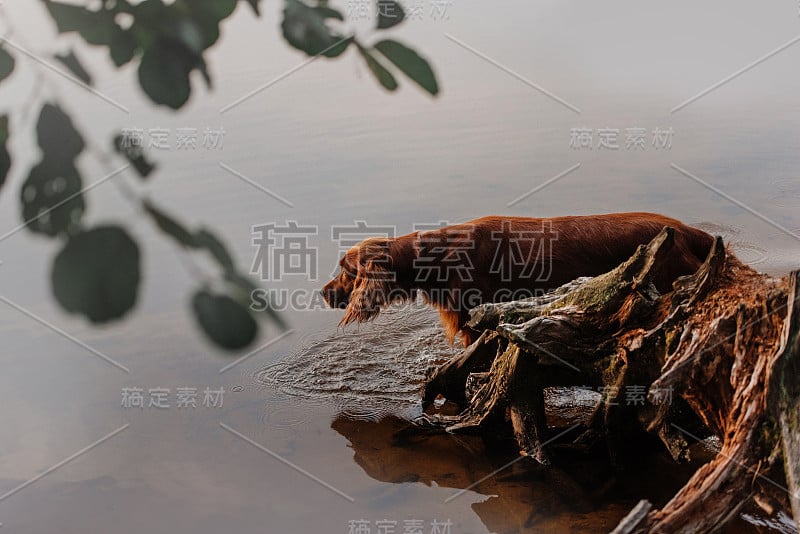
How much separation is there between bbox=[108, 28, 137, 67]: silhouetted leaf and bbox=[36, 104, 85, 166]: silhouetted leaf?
6 centimetres

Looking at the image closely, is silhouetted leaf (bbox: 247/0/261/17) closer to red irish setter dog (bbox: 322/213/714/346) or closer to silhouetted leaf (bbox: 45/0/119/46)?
silhouetted leaf (bbox: 45/0/119/46)

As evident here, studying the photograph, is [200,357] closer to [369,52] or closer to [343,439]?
[343,439]

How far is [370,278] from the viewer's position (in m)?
5.27

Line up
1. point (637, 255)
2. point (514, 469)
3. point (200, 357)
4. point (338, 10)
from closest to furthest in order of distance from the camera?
point (338, 10) < point (637, 255) < point (514, 469) < point (200, 357)

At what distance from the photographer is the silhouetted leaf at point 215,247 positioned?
639 millimetres

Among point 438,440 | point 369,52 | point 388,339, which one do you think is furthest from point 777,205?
point 369,52

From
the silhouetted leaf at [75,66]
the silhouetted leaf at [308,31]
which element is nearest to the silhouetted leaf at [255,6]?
the silhouetted leaf at [308,31]

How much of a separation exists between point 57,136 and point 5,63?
92 mm

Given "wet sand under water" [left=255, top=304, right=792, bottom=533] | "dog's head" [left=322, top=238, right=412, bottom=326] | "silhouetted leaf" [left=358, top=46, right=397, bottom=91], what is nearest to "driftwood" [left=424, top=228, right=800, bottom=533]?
"wet sand under water" [left=255, top=304, right=792, bottom=533]

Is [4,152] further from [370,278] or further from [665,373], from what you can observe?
[370,278]

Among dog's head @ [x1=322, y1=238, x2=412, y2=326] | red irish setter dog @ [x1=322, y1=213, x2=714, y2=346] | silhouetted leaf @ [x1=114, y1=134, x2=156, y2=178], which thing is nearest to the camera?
silhouetted leaf @ [x1=114, y1=134, x2=156, y2=178]

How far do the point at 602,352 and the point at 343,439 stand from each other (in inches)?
68.9

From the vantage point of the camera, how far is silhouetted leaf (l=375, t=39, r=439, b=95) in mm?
720

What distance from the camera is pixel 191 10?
0.69m
